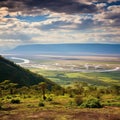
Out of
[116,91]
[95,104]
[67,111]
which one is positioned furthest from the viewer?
[116,91]

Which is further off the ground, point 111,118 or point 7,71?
point 7,71

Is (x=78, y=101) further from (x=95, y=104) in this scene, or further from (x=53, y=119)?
(x=53, y=119)

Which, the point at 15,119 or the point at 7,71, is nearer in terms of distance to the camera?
the point at 15,119

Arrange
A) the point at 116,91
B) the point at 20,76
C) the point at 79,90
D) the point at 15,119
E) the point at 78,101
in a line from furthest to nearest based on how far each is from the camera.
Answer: the point at 20,76, the point at 116,91, the point at 79,90, the point at 78,101, the point at 15,119

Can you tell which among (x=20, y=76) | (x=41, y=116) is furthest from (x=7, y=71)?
(x=41, y=116)

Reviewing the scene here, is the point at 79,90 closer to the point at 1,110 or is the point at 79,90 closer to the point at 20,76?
the point at 1,110

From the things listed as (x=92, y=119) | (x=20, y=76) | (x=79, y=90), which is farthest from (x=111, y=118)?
(x=20, y=76)

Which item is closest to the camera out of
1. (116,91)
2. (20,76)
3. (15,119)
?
(15,119)

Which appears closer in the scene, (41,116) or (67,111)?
(41,116)

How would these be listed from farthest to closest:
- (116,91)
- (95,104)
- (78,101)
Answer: (116,91)
(78,101)
(95,104)
